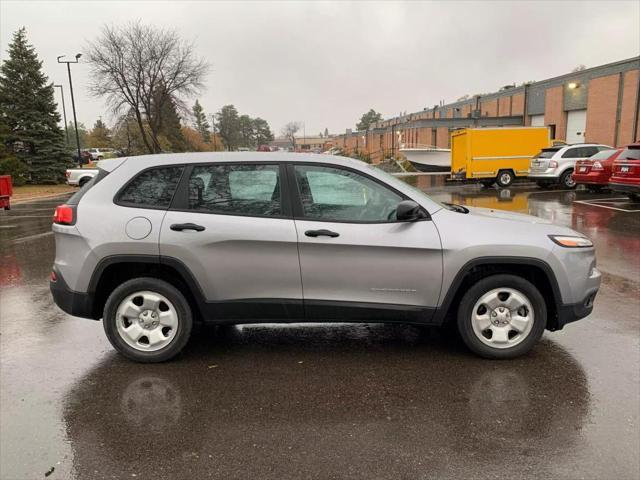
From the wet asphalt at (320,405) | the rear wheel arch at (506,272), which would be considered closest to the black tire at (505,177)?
the wet asphalt at (320,405)

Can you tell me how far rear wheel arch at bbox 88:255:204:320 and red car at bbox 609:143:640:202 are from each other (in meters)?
13.1

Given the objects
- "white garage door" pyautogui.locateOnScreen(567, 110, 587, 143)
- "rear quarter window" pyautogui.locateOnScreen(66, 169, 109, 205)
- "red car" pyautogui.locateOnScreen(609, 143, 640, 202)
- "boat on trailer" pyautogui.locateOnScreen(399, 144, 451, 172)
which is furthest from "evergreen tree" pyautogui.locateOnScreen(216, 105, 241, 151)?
"rear quarter window" pyautogui.locateOnScreen(66, 169, 109, 205)

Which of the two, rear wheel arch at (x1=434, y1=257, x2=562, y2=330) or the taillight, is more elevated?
the taillight

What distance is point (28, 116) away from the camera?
31719 millimetres

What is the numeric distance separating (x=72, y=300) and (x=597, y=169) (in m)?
17.0

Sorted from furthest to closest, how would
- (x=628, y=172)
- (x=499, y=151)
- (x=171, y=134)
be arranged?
(x=171, y=134), (x=499, y=151), (x=628, y=172)

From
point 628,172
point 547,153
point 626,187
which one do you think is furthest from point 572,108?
point 626,187

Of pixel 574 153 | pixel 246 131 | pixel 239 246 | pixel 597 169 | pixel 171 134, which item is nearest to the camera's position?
pixel 239 246

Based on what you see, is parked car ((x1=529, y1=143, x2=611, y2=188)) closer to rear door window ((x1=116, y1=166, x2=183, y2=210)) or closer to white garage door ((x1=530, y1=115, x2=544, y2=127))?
rear door window ((x1=116, y1=166, x2=183, y2=210))

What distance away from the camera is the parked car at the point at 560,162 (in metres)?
18.7

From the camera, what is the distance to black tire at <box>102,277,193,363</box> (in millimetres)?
3990

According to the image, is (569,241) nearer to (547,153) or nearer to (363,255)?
(363,255)

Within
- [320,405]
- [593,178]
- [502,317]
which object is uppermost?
[593,178]

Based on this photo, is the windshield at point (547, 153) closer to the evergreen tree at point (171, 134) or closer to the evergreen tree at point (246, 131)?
the evergreen tree at point (171, 134)
